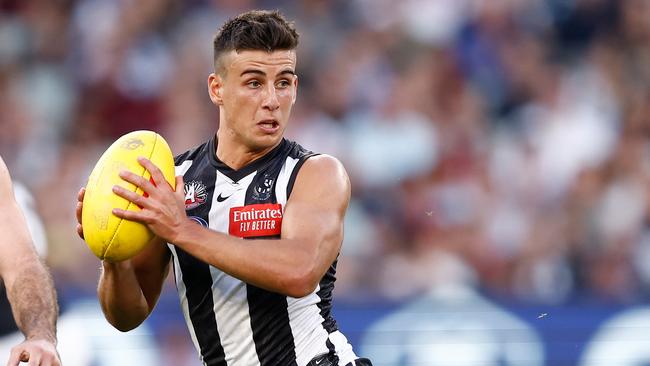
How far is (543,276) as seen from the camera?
777 centimetres

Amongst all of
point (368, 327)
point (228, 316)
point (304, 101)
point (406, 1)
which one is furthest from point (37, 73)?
point (228, 316)

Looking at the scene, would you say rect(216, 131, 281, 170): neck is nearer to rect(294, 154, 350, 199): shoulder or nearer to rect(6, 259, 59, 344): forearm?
rect(294, 154, 350, 199): shoulder

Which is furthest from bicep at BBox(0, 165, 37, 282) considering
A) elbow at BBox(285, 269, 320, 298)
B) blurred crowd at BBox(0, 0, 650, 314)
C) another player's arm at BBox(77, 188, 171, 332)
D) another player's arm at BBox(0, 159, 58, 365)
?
blurred crowd at BBox(0, 0, 650, 314)

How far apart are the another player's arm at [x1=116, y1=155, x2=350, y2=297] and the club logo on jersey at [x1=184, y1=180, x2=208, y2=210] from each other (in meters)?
0.36

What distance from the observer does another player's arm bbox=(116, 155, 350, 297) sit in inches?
146

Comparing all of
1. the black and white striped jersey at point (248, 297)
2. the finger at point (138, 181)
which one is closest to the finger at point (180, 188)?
the finger at point (138, 181)

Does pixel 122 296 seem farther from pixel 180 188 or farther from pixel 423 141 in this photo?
pixel 423 141

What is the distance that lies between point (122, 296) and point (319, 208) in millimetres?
931

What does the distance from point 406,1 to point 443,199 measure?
1953 mm

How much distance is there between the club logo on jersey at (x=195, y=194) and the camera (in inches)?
165

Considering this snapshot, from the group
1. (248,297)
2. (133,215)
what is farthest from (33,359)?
(248,297)

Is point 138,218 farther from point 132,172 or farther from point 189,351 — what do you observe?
point 189,351

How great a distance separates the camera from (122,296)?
4.29 m

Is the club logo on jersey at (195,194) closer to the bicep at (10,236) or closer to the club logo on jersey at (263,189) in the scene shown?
the club logo on jersey at (263,189)
